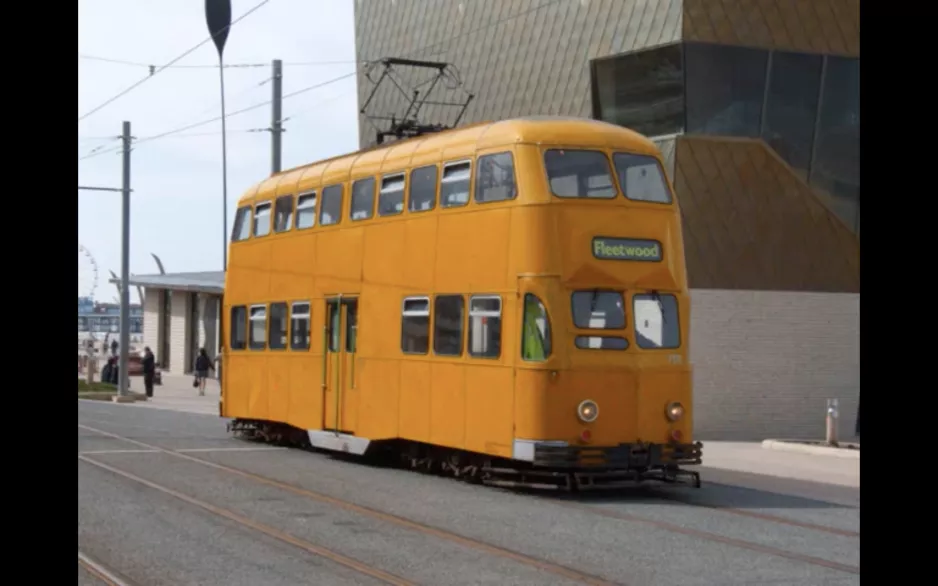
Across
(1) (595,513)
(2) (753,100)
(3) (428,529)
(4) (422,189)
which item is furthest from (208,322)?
(3) (428,529)

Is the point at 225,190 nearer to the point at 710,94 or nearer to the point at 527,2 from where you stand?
the point at 527,2

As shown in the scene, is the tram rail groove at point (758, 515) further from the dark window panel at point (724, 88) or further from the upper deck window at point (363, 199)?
the dark window panel at point (724, 88)

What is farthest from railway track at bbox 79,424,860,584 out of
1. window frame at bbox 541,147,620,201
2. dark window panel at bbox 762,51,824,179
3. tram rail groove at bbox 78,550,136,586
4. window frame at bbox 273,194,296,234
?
dark window panel at bbox 762,51,824,179

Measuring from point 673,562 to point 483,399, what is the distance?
5.74 m

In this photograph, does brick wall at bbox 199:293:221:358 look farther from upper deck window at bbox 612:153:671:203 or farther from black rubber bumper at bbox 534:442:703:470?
black rubber bumper at bbox 534:442:703:470

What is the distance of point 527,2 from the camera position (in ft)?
103

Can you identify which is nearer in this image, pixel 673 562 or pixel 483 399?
pixel 673 562

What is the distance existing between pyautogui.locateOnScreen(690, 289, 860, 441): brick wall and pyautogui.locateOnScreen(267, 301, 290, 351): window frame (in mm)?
8762

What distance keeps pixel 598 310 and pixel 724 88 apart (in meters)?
12.6

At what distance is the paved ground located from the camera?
10.4 meters

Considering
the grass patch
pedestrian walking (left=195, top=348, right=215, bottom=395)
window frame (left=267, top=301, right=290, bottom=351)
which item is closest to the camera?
window frame (left=267, top=301, right=290, bottom=351)

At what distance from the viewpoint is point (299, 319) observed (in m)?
21.5
